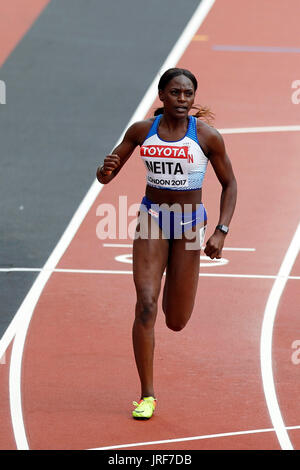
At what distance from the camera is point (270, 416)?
34.0ft

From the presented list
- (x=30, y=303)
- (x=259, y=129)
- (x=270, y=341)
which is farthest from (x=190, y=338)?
(x=259, y=129)

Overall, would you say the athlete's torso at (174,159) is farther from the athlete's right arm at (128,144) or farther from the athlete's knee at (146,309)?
the athlete's knee at (146,309)

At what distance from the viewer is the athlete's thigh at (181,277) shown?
33.6 ft

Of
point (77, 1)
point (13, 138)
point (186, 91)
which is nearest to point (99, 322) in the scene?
point (186, 91)

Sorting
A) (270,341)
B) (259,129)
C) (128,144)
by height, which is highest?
(259,129)

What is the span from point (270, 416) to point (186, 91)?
2.90 metres

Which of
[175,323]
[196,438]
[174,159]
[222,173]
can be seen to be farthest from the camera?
[175,323]

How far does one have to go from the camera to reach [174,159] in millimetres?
9992

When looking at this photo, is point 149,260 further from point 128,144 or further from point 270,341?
point 270,341

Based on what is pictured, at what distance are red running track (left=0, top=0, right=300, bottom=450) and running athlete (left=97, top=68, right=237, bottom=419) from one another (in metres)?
0.57

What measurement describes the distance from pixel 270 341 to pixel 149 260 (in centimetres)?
268

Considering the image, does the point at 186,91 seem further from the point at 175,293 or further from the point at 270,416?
the point at 270,416

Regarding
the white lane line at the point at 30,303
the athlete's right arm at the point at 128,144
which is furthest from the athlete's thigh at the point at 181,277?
the white lane line at the point at 30,303

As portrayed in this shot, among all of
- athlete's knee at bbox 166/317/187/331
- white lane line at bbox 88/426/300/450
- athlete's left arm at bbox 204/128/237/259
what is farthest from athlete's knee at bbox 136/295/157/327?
white lane line at bbox 88/426/300/450
